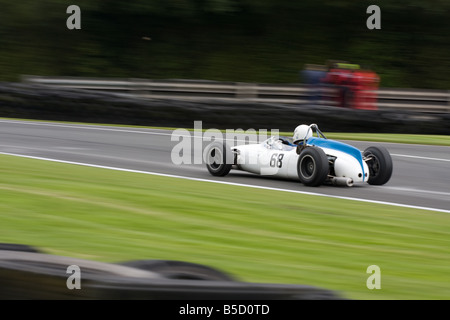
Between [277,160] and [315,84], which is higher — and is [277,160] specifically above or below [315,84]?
below

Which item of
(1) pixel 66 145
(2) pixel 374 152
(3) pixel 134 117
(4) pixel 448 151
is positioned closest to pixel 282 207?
(2) pixel 374 152

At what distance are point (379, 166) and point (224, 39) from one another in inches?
650

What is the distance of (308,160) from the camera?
8742 mm

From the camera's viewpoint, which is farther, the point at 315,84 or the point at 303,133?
the point at 315,84

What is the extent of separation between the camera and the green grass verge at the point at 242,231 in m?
4.90

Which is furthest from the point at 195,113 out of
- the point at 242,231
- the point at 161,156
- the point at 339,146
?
the point at 242,231

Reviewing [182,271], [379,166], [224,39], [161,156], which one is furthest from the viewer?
[224,39]

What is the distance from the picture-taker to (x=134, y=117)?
1641 centimetres

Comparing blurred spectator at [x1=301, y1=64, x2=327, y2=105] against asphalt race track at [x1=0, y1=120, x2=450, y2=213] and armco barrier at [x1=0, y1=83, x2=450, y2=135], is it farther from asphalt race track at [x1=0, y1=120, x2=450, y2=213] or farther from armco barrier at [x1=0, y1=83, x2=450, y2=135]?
asphalt race track at [x1=0, y1=120, x2=450, y2=213]

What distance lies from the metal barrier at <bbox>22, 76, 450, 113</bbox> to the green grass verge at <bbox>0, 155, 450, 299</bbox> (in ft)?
32.7

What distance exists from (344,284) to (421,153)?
861 centimetres

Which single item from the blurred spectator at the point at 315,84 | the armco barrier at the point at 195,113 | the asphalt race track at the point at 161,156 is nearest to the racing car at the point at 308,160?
the asphalt race track at the point at 161,156

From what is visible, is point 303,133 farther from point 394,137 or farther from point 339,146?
point 394,137
